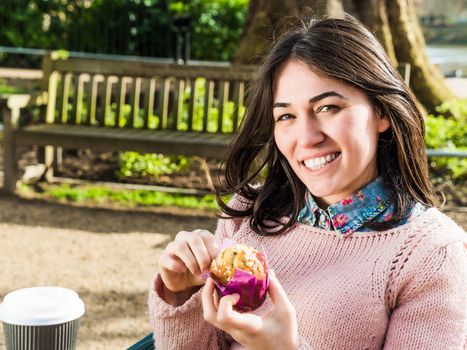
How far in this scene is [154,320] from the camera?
6.95ft

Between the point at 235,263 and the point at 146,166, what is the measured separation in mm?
5421

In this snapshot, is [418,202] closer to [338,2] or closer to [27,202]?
[27,202]

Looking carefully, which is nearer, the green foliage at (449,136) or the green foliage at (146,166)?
the green foliage at (449,136)

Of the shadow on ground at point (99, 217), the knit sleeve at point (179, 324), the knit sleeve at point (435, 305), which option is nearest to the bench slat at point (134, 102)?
the shadow on ground at point (99, 217)

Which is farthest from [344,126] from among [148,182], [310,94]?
[148,182]

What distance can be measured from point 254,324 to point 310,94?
57 cm

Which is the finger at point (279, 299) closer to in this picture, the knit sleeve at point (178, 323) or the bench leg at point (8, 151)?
the knit sleeve at point (178, 323)

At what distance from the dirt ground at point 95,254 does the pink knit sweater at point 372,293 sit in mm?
1921

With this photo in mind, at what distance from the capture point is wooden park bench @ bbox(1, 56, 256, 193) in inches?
249

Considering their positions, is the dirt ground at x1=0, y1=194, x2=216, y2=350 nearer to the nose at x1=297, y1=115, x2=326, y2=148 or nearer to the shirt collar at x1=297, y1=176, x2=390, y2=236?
the shirt collar at x1=297, y1=176, x2=390, y2=236

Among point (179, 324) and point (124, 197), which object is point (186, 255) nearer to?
point (179, 324)

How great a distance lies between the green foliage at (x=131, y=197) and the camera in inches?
257

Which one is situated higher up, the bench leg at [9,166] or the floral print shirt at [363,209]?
the floral print shirt at [363,209]

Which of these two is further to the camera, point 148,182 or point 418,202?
point 148,182
